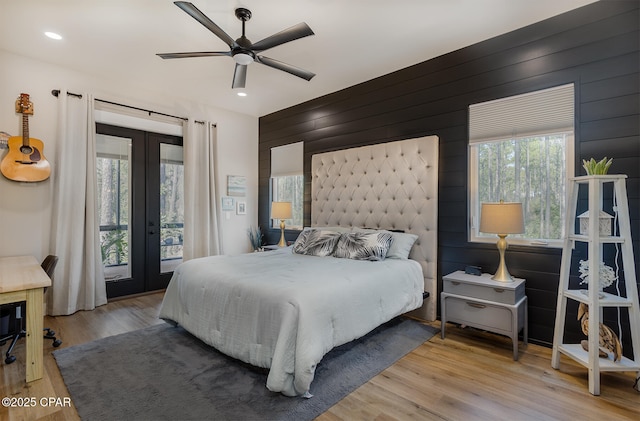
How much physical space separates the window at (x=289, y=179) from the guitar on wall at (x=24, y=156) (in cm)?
300

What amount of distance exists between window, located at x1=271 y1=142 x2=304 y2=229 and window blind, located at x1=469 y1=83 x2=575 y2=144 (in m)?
2.62

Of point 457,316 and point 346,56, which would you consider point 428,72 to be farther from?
point 457,316

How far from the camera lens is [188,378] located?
7.33 feet

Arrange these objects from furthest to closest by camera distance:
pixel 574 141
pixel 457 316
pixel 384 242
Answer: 1. pixel 384 242
2. pixel 457 316
3. pixel 574 141

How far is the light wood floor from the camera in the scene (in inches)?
74.0

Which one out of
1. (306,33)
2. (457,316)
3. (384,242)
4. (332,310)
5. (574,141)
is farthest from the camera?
(384,242)

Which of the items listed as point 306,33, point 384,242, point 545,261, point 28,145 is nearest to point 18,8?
point 28,145

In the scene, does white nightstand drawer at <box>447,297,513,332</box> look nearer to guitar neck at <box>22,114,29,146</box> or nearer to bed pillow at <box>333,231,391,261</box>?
bed pillow at <box>333,231,391,261</box>

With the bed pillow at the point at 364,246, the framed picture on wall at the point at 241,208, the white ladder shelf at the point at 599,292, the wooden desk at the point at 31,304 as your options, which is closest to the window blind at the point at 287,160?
the framed picture on wall at the point at 241,208

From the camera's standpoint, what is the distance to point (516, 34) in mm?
2934

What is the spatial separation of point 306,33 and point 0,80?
343 centimetres

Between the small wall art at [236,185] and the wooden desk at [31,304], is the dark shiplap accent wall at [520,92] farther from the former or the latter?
the wooden desk at [31,304]

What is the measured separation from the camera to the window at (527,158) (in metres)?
2.76

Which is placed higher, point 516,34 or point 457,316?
point 516,34
